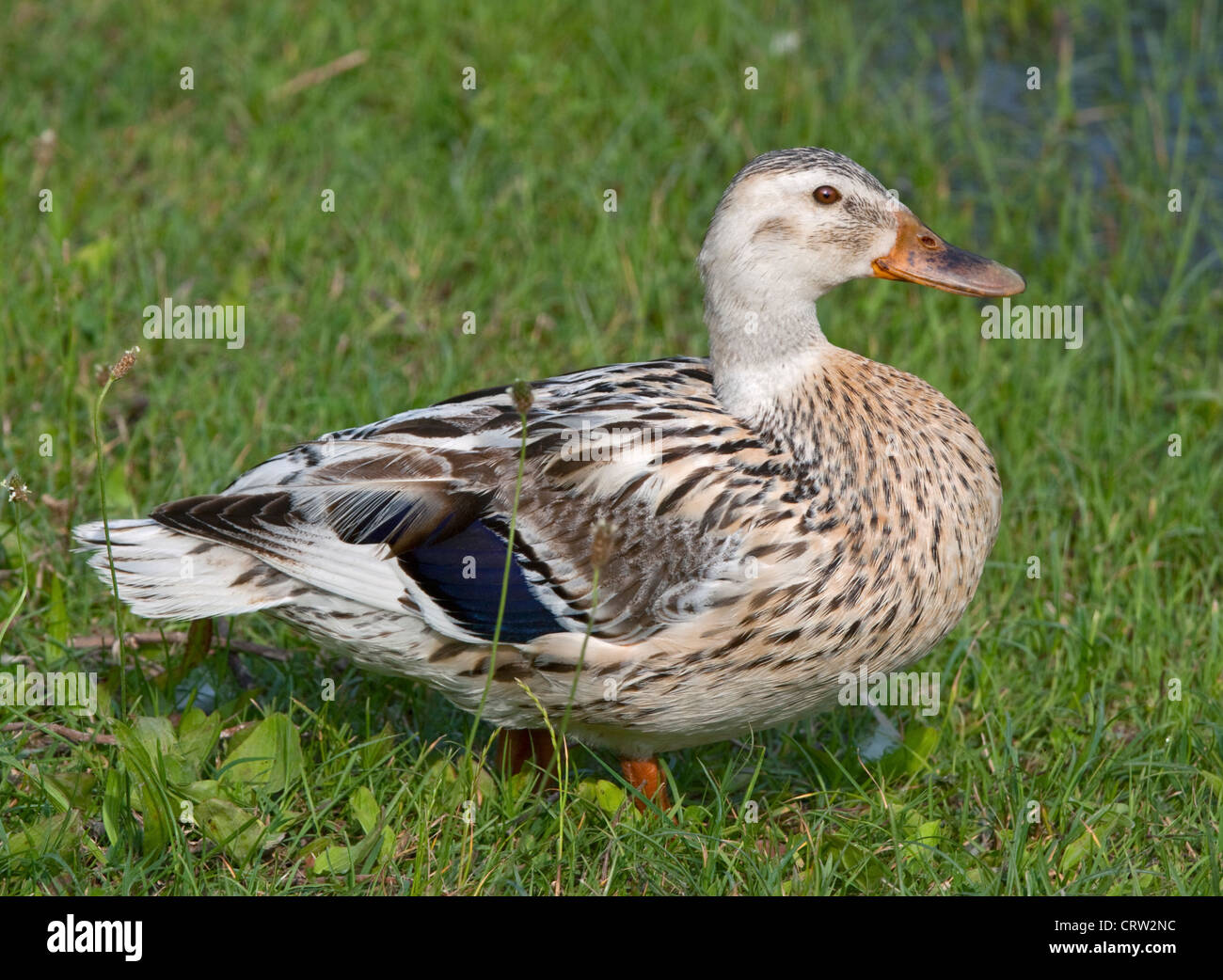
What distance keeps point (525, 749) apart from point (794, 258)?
60.4 inches

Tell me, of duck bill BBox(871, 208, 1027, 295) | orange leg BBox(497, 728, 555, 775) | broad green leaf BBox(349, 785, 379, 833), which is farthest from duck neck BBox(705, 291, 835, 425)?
broad green leaf BBox(349, 785, 379, 833)

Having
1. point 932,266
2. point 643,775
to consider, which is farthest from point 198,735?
point 932,266

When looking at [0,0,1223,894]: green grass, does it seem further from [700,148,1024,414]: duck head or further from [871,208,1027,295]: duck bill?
[871,208,1027,295]: duck bill

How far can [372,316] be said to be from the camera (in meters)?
6.08

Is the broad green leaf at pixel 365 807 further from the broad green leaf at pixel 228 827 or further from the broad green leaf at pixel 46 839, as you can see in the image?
the broad green leaf at pixel 46 839

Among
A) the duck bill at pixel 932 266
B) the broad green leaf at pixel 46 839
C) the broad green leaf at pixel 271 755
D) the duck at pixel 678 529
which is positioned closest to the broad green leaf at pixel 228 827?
the broad green leaf at pixel 271 755

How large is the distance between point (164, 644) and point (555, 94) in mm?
3962

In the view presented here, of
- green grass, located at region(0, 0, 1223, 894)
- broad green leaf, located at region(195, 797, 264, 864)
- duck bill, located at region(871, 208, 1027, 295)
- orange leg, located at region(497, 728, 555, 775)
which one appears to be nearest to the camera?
broad green leaf, located at region(195, 797, 264, 864)

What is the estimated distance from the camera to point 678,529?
376cm

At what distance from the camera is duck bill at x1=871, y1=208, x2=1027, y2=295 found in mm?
3980

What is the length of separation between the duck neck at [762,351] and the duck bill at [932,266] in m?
0.26

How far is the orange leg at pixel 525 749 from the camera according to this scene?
415 cm

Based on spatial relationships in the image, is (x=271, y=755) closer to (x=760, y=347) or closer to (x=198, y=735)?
(x=198, y=735)

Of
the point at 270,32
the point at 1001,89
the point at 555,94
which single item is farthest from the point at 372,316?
the point at 1001,89
